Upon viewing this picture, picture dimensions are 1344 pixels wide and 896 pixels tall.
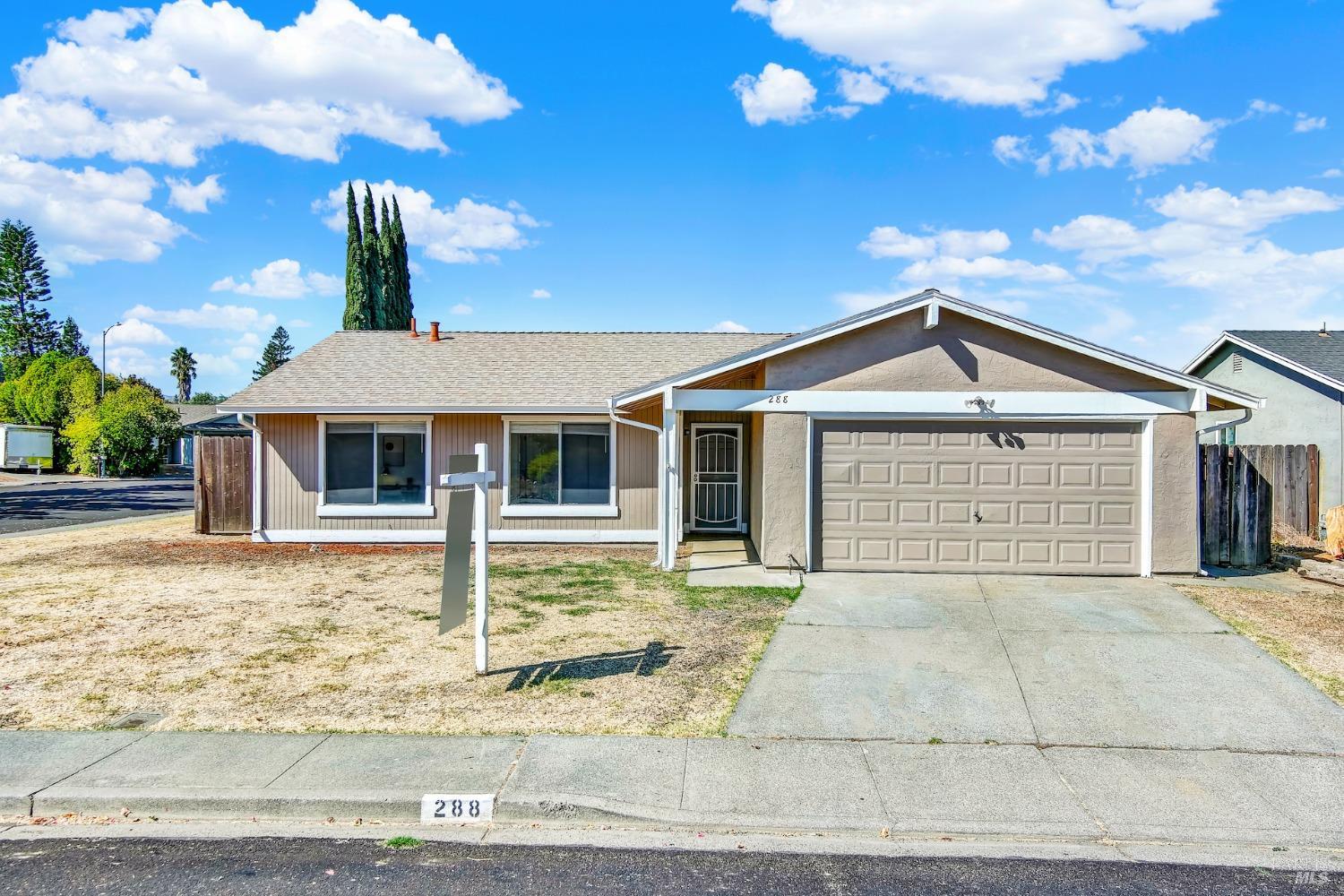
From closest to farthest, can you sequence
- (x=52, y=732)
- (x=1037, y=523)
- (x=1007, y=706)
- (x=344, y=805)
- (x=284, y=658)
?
(x=344, y=805), (x=52, y=732), (x=1007, y=706), (x=284, y=658), (x=1037, y=523)

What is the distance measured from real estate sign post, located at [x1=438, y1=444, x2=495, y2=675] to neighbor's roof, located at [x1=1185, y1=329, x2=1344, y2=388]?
1828 centimetres

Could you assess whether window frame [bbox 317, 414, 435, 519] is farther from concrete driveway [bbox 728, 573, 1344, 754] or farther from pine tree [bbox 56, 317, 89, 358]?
pine tree [bbox 56, 317, 89, 358]

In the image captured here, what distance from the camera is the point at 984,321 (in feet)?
37.7

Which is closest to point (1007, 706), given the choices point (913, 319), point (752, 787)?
point (752, 787)

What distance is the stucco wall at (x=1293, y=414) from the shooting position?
17.6m

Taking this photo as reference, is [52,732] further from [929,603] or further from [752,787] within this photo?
[929,603]

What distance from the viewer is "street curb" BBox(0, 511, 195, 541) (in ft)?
56.1

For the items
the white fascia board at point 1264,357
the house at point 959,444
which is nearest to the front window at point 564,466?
the house at point 959,444

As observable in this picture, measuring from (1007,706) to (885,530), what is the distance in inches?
202

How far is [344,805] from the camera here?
4.95m

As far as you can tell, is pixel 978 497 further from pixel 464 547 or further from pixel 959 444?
pixel 464 547

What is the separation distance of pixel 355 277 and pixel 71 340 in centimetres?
4929

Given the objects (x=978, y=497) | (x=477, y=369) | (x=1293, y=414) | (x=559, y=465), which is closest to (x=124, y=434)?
A: (x=477, y=369)

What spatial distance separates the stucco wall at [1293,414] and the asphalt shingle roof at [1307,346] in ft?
1.18
